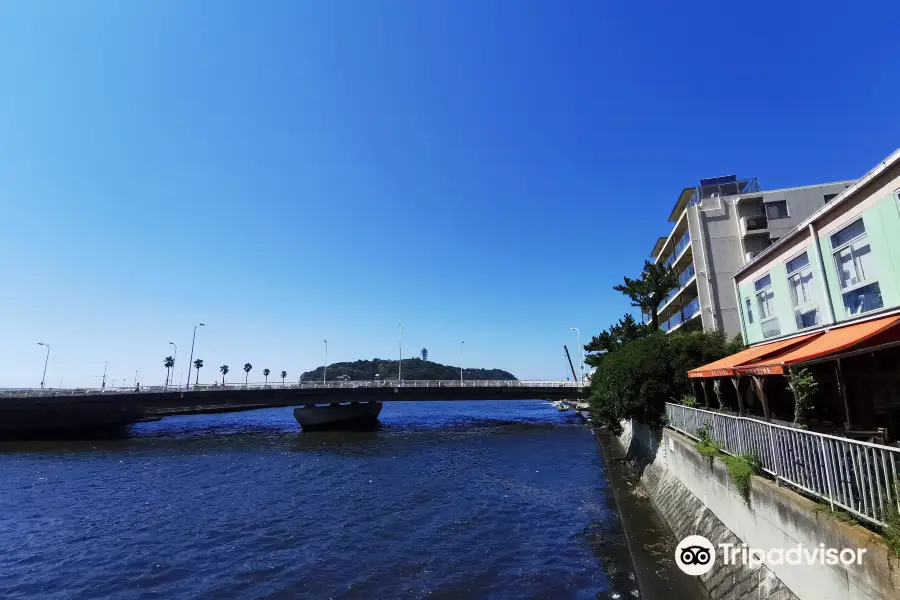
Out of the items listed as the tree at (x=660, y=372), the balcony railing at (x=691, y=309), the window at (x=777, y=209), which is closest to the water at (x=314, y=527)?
the tree at (x=660, y=372)

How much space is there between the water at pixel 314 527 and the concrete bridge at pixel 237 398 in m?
18.2

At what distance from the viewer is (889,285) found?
11.6 m

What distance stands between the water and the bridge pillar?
20885 millimetres

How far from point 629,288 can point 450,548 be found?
1587 inches

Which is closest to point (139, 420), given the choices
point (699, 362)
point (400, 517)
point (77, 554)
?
point (77, 554)

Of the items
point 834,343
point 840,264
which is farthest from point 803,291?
point 834,343

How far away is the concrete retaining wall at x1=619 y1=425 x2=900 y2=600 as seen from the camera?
5.59 meters

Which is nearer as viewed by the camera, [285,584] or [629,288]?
[285,584]

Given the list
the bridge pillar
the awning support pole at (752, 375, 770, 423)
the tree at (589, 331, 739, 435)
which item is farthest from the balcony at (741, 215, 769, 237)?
the bridge pillar

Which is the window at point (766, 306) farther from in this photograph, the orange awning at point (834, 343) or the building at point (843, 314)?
the orange awning at point (834, 343)

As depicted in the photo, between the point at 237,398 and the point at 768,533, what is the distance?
62.1 metres

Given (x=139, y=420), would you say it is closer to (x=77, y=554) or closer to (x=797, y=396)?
(x=77, y=554)

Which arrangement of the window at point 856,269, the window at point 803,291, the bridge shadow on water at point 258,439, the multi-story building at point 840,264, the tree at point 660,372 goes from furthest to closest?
the bridge shadow on water at point 258,439 < the tree at point 660,372 < the window at point 803,291 < the window at point 856,269 < the multi-story building at point 840,264

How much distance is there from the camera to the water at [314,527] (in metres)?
13.4
